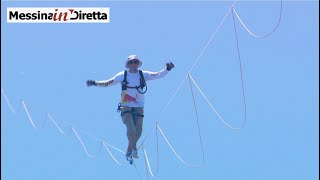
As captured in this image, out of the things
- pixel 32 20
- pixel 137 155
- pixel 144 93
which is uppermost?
pixel 32 20

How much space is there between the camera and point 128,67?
14977 mm

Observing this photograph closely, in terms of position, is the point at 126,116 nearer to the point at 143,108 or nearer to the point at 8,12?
the point at 143,108

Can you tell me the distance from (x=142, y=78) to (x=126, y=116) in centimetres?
75

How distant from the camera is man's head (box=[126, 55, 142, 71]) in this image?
1484 centimetres

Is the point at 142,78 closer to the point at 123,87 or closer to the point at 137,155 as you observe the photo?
the point at 123,87

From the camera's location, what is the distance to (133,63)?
14.9m

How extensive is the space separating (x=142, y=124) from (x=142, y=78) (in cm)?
92

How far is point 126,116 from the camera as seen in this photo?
1512 cm

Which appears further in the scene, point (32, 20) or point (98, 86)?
point (32, 20)

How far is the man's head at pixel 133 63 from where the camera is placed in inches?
584

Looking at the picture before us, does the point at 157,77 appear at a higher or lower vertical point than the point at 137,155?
higher

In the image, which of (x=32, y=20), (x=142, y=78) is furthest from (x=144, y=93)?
(x=32, y=20)

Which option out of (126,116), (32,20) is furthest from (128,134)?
(32,20)

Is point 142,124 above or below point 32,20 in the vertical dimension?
below
